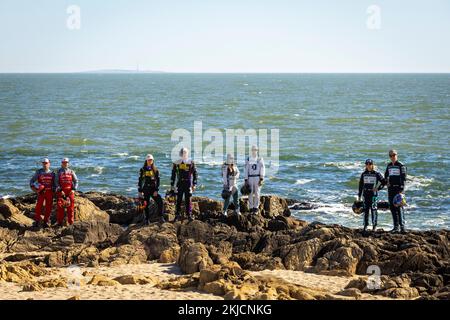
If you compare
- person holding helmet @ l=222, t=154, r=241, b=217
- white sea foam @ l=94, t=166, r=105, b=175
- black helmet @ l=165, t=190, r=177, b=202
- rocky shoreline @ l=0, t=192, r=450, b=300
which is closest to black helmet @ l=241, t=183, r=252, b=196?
person holding helmet @ l=222, t=154, r=241, b=217

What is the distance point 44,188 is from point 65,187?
1.90 feet

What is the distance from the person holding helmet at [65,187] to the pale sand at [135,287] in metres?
3.86

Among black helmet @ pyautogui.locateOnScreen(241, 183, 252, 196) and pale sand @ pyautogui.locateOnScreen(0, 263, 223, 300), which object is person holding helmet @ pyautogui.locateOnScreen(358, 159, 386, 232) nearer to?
black helmet @ pyautogui.locateOnScreen(241, 183, 252, 196)

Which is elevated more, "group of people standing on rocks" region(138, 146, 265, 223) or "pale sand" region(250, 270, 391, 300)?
"group of people standing on rocks" region(138, 146, 265, 223)

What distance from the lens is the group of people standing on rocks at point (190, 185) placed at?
62.9 ft

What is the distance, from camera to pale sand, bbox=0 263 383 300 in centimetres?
1423

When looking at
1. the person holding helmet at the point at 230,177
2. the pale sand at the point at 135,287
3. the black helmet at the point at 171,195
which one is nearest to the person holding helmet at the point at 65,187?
the black helmet at the point at 171,195

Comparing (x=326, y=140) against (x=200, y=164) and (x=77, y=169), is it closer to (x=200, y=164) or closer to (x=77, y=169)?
(x=200, y=164)

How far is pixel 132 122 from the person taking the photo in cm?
6788

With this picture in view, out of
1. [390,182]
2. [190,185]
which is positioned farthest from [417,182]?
[190,185]

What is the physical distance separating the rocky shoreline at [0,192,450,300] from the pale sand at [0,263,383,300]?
0.16 metres

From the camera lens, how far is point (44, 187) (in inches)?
800
